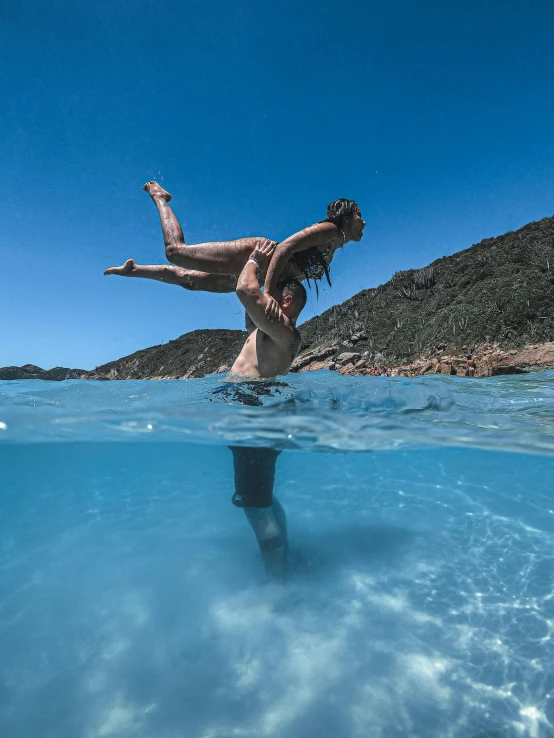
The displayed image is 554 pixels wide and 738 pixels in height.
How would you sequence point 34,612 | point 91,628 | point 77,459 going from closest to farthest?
1. point 91,628
2. point 34,612
3. point 77,459

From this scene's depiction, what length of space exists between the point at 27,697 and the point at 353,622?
2.37 meters

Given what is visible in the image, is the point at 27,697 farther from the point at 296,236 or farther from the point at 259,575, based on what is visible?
the point at 296,236

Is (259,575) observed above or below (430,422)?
below

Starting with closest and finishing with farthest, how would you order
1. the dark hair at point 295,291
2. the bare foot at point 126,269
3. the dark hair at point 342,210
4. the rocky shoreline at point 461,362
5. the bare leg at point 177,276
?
the dark hair at point 342,210 < the dark hair at point 295,291 < the bare leg at point 177,276 < the bare foot at point 126,269 < the rocky shoreline at point 461,362

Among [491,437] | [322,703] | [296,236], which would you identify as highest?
[296,236]

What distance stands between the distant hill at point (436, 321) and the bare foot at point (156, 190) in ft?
60.9

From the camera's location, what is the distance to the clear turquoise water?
2436mm

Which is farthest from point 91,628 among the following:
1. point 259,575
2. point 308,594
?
point 308,594

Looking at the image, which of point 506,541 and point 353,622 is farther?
point 506,541

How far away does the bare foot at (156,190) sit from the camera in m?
4.74

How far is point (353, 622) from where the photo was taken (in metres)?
3.17

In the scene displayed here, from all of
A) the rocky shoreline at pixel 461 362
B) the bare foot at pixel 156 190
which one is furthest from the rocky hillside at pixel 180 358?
the bare foot at pixel 156 190

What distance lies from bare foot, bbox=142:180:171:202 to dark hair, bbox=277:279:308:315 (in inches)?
75.3

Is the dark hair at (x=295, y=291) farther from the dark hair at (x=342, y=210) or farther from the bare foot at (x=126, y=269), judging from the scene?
the bare foot at (x=126, y=269)
